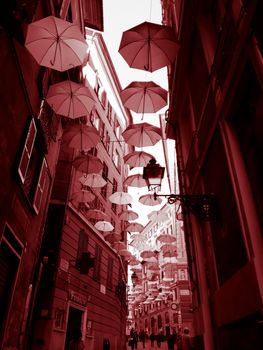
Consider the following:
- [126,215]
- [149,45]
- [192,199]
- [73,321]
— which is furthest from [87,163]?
[73,321]

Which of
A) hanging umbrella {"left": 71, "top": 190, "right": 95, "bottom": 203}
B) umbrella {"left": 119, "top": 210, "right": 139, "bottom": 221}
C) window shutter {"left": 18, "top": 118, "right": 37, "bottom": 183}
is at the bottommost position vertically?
window shutter {"left": 18, "top": 118, "right": 37, "bottom": 183}

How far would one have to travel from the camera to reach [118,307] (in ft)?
83.0

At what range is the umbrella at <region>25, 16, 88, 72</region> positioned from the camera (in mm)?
7406

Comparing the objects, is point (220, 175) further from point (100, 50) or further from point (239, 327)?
point (100, 50)

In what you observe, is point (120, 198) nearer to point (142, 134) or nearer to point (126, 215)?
point (126, 215)

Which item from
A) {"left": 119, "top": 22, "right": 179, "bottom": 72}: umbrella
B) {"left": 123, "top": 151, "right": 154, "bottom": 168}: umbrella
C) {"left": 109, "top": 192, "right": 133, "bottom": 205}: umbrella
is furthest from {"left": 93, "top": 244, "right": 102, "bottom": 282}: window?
{"left": 119, "top": 22, "right": 179, "bottom": 72}: umbrella

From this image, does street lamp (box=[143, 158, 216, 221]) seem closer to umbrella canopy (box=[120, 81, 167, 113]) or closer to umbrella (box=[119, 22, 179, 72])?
umbrella (box=[119, 22, 179, 72])

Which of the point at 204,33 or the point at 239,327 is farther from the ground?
the point at 204,33

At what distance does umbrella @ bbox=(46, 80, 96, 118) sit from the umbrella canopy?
1265mm

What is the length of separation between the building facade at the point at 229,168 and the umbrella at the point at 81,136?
455 cm

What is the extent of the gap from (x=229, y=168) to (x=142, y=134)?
6.89 meters

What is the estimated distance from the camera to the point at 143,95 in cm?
973

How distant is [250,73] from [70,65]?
561 cm

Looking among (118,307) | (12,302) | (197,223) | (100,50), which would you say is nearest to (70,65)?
(197,223)
